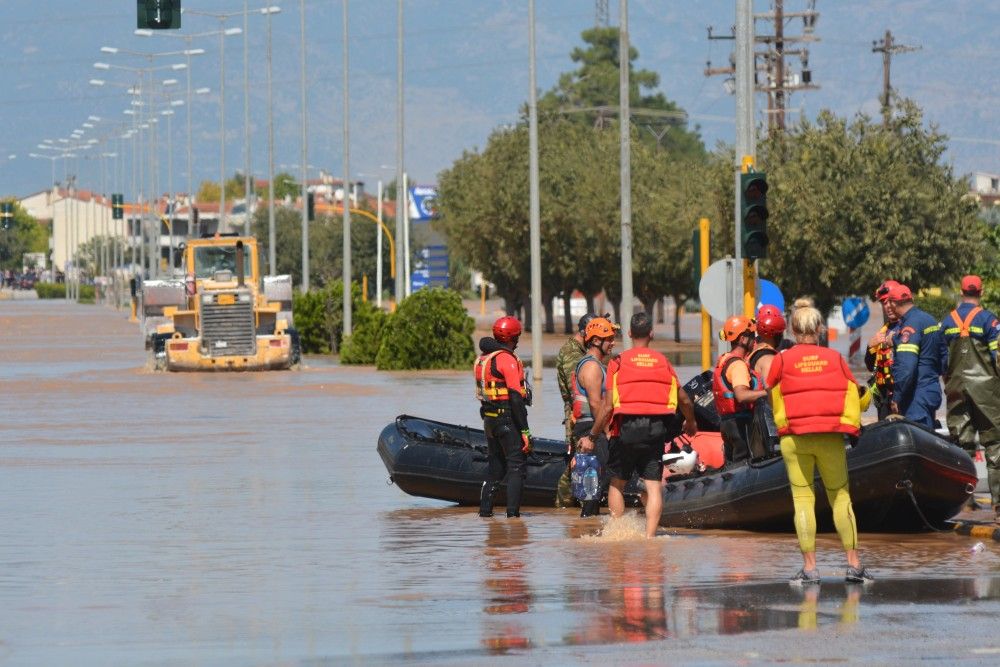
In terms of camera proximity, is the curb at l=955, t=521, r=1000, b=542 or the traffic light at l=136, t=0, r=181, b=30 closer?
the curb at l=955, t=521, r=1000, b=542

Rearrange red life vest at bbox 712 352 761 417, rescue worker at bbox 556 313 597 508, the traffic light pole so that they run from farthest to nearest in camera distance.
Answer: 1. the traffic light pole
2. rescue worker at bbox 556 313 597 508
3. red life vest at bbox 712 352 761 417

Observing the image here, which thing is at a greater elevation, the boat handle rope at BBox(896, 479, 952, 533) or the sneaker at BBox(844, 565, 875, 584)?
the boat handle rope at BBox(896, 479, 952, 533)

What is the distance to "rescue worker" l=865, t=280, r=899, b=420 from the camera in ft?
49.9

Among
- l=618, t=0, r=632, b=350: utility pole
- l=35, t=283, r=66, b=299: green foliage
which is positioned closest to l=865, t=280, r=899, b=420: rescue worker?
l=618, t=0, r=632, b=350: utility pole

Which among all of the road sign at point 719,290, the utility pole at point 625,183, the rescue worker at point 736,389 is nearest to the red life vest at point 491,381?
the rescue worker at point 736,389

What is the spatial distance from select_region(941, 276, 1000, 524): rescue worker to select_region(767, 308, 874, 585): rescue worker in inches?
90.7

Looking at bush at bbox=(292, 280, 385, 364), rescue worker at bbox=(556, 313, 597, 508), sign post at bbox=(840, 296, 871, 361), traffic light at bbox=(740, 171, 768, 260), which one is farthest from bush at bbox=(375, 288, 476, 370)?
rescue worker at bbox=(556, 313, 597, 508)

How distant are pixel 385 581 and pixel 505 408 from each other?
3.81 m

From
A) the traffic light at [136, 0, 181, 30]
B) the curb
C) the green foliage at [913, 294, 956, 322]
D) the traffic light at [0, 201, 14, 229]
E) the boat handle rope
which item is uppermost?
the traffic light at [0, 201, 14, 229]

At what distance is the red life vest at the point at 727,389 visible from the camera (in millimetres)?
14844

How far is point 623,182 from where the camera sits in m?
37.8

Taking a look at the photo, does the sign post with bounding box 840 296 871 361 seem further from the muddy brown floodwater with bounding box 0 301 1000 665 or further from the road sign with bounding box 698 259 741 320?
the muddy brown floodwater with bounding box 0 301 1000 665

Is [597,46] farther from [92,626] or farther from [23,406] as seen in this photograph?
[92,626]

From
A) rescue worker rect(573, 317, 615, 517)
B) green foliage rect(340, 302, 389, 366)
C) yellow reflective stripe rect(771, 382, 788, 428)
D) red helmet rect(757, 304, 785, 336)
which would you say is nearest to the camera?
yellow reflective stripe rect(771, 382, 788, 428)
